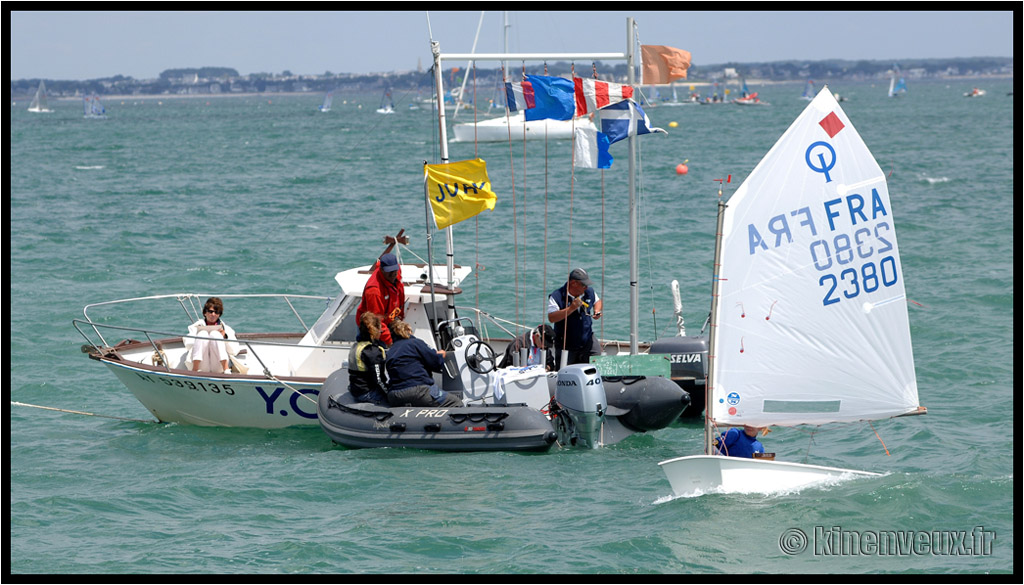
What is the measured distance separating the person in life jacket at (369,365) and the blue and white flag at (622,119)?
346cm

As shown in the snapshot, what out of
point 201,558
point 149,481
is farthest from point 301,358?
point 201,558

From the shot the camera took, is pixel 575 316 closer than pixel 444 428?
No

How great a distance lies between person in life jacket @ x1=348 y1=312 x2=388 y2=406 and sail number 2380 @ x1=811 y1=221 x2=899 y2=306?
4.96 metres

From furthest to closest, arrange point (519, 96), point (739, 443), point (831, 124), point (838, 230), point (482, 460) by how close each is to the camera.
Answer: point (519, 96) < point (482, 460) < point (739, 443) < point (838, 230) < point (831, 124)

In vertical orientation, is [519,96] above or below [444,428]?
above

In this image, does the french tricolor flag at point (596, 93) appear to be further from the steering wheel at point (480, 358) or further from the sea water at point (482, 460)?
the steering wheel at point (480, 358)

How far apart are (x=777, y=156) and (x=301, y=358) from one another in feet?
25.4

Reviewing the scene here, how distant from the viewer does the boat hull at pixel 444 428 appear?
500 inches

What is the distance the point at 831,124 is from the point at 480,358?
16.3ft

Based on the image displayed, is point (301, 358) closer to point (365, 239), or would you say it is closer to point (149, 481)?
point (149, 481)

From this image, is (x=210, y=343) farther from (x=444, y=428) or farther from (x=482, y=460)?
(x=482, y=460)

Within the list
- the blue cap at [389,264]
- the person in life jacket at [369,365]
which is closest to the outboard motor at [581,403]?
the person in life jacket at [369,365]

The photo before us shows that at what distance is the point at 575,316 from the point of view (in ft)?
45.4

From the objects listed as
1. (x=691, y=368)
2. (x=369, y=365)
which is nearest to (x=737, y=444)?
(x=691, y=368)
